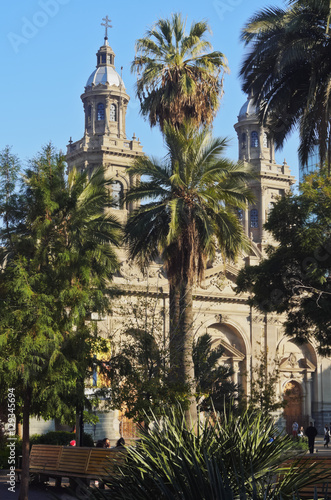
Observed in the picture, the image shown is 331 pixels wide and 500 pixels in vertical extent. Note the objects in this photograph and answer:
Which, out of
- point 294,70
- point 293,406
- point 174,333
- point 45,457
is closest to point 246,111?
point 293,406

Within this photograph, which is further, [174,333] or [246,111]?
[246,111]

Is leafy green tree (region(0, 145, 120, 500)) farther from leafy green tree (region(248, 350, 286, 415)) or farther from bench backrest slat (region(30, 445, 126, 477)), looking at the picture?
leafy green tree (region(248, 350, 286, 415))

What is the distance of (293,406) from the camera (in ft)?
192

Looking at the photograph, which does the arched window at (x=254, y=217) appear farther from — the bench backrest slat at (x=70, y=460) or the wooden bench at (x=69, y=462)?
the bench backrest slat at (x=70, y=460)

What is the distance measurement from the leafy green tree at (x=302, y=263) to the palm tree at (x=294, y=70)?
413 cm

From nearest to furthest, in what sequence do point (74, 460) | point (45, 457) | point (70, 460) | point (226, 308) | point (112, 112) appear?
point (74, 460) → point (70, 460) → point (45, 457) → point (226, 308) → point (112, 112)

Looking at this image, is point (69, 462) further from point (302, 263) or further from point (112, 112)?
point (112, 112)

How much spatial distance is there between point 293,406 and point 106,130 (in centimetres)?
2634

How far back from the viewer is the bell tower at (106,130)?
58125mm

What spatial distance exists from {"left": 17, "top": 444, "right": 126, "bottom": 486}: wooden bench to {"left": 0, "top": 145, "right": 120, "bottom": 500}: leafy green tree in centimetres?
105

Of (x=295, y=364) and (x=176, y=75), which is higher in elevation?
(x=176, y=75)

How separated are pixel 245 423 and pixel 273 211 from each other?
1926 cm

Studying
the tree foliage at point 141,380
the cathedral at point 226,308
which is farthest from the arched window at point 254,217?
the tree foliage at point 141,380

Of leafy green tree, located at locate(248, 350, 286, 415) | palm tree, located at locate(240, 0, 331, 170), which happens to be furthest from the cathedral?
palm tree, located at locate(240, 0, 331, 170)
